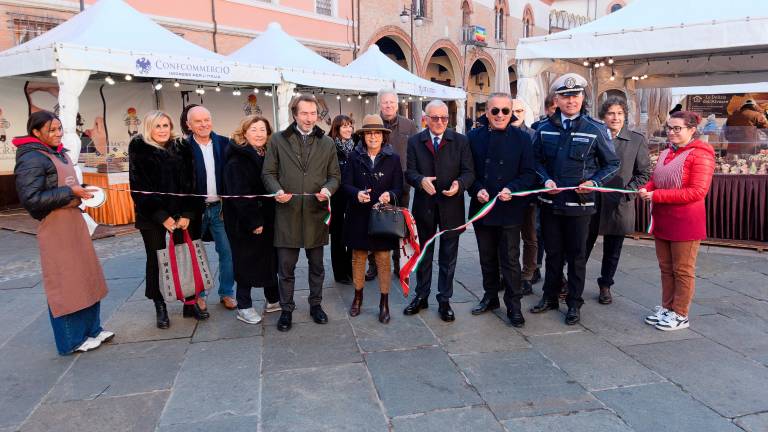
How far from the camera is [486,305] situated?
169 inches

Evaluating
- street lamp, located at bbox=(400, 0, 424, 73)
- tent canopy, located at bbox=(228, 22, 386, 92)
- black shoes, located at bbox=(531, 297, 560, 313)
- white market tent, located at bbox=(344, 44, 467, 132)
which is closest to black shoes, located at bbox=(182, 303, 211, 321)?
black shoes, located at bbox=(531, 297, 560, 313)

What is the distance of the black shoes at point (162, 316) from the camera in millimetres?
4027

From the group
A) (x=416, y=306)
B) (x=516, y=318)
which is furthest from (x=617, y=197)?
(x=416, y=306)

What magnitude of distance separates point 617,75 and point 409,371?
8.52 m

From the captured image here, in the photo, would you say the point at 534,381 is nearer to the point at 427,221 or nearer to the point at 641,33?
the point at 427,221

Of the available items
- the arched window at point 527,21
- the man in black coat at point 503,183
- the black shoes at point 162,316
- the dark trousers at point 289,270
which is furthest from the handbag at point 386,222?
the arched window at point 527,21

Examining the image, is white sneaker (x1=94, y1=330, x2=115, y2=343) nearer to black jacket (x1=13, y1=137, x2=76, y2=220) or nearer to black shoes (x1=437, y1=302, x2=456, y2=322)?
black jacket (x1=13, y1=137, x2=76, y2=220)

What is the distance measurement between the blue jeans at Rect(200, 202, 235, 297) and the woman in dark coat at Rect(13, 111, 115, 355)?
90 cm

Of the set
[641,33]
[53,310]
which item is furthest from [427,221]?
[641,33]

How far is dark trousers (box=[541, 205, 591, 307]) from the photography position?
393 cm

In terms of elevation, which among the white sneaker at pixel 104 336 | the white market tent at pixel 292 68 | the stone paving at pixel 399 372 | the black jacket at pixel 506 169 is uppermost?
the white market tent at pixel 292 68

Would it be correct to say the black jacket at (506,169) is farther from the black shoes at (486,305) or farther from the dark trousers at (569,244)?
the black shoes at (486,305)

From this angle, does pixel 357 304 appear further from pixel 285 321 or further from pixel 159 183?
pixel 159 183

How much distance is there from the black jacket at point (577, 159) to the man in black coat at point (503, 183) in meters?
0.19
